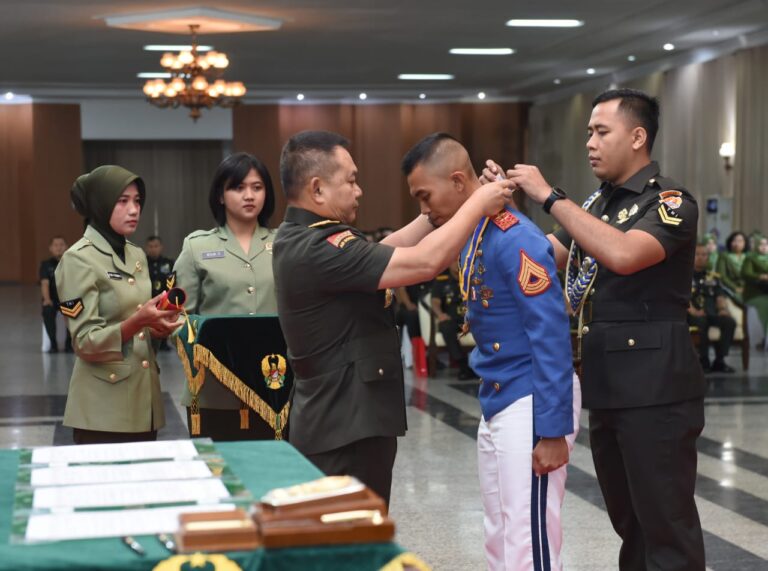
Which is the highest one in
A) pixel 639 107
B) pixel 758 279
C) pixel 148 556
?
pixel 639 107

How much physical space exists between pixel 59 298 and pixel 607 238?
6.01ft

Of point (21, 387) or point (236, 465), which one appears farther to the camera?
point (21, 387)

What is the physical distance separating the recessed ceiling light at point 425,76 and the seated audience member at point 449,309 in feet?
35.7

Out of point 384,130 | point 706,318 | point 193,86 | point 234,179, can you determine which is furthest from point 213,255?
point 384,130

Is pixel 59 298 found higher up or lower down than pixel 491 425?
higher up

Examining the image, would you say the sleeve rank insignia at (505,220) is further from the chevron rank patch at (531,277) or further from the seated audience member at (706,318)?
the seated audience member at (706,318)

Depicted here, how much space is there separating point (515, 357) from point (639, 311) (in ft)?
1.66

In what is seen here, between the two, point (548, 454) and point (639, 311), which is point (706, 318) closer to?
point (639, 311)

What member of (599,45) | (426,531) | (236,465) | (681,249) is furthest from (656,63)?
(236,465)

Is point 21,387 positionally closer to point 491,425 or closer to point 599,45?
point 491,425

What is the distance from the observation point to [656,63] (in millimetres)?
19609

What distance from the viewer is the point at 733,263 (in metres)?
14.1

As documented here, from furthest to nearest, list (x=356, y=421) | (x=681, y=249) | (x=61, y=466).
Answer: (x=681, y=249) → (x=356, y=421) → (x=61, y=466)

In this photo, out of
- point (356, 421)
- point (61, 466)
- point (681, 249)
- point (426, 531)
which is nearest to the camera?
point (61, 466)
